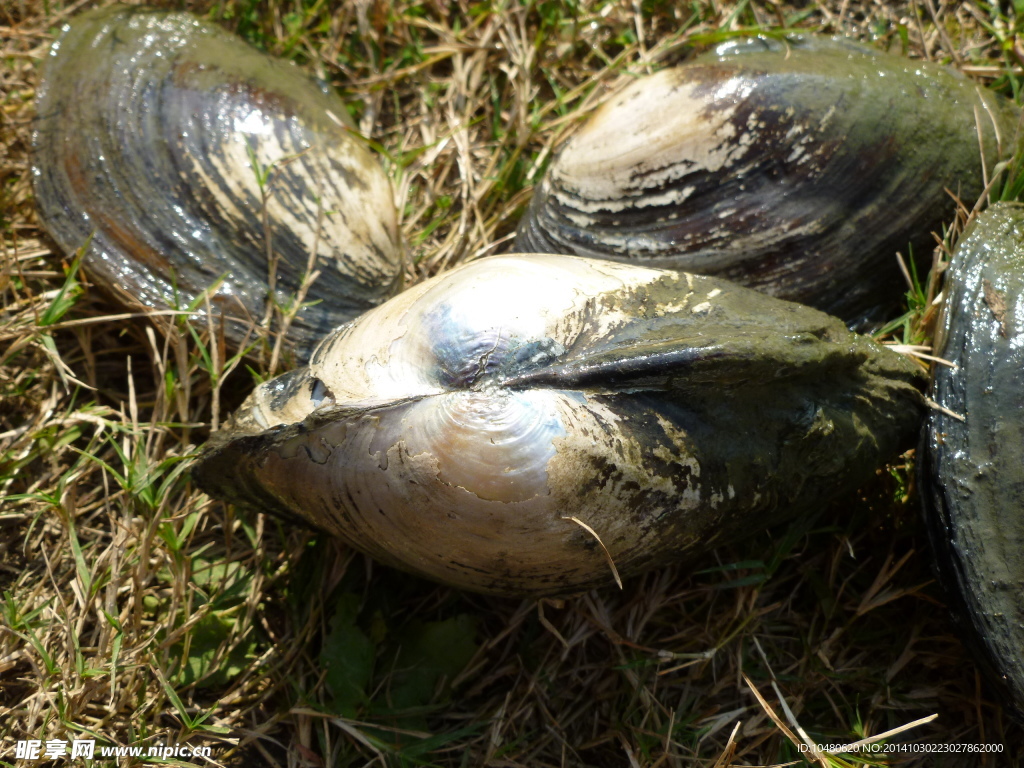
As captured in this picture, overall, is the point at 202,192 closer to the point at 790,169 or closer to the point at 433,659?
the point at 433,659

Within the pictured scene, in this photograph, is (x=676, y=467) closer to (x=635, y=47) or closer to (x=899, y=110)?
(x=899, y=110)

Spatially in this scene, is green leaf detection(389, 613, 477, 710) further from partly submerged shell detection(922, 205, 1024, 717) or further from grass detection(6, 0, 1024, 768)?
partly submerged shell detection(922, 205, 1024, 717)

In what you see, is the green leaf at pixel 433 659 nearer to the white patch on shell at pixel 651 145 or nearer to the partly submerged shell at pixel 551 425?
the partly submerged shell at pixel 551 425

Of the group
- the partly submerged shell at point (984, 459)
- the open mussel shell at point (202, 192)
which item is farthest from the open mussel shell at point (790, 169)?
the open mussel shell at point (202, 192)

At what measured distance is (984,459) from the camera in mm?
1636

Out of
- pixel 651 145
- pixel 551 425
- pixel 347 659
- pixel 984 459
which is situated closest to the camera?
pixel 551 425

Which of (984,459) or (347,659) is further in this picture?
(347,659)

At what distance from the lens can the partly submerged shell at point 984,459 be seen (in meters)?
1.59

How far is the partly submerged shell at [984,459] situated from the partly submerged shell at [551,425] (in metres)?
0.19

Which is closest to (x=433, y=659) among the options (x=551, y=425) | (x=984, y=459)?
(x=551, y=425)

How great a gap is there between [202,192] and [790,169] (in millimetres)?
1427

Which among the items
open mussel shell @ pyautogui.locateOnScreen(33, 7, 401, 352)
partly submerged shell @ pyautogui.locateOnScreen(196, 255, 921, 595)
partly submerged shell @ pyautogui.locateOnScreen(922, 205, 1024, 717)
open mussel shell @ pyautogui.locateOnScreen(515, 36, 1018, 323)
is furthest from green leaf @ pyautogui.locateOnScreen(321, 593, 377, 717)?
partly submerged shell @ pyautogui.locateOnScreen(922, 205, 1024, 717)

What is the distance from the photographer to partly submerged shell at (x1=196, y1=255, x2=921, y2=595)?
54.4 inches

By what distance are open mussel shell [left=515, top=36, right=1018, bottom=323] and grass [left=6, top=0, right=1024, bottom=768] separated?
146mm
